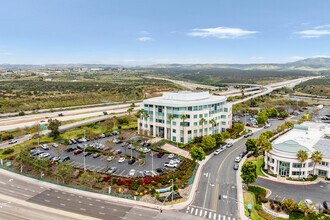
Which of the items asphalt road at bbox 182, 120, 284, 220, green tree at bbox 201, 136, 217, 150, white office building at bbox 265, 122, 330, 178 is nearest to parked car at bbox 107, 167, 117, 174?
asphalt road at bbox 182, 120, 284, 220

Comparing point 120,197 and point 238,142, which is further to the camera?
point 238,142

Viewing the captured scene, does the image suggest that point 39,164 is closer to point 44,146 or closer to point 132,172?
point 44,146

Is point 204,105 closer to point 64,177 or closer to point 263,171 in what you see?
point 263,171

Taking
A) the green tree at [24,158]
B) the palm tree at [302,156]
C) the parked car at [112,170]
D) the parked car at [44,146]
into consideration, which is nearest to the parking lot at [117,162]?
the parked car at [112,170]

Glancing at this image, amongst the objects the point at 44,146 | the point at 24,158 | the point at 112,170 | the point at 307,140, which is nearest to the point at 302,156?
the point at 307,140

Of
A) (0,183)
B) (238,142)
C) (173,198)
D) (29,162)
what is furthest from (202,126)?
(0,183)

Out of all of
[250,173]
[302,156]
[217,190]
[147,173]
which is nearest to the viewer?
[250,173]
